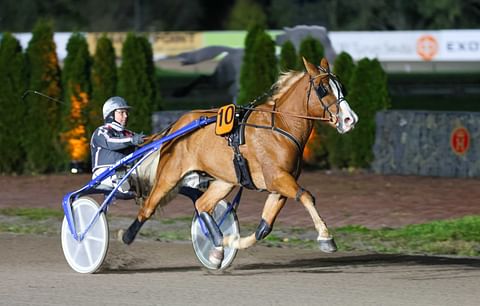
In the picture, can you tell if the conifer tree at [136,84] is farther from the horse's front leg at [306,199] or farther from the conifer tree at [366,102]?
the horse's front leg at [306,199]

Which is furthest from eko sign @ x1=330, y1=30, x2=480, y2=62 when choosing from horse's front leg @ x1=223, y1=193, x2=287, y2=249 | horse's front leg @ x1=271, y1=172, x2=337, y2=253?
horse's front leg @ x1=271, y1=172, x2=337, y2=253

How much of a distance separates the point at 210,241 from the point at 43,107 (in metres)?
8.55


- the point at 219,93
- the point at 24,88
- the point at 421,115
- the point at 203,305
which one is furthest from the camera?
the point at 219,93

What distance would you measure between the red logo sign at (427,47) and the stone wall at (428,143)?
25.5 meters

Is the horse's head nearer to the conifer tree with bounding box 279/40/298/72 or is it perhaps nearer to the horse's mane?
the horse's mane

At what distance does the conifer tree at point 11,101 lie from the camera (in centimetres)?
1689

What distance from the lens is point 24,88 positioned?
Result: 1695 cm

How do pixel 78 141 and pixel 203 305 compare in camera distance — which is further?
pixel 78 141

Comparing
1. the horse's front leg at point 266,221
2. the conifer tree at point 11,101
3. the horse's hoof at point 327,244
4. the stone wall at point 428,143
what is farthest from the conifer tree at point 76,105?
the horse's hoof at point 327,244

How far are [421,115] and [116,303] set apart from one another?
→ 9.55 meters

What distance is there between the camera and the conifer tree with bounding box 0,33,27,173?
55.4 feet

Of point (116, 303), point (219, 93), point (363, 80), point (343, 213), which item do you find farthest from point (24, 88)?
point (219, 93)

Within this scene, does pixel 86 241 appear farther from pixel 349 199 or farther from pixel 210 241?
pixel 349 199

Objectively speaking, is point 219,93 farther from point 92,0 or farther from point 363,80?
point 92,0
